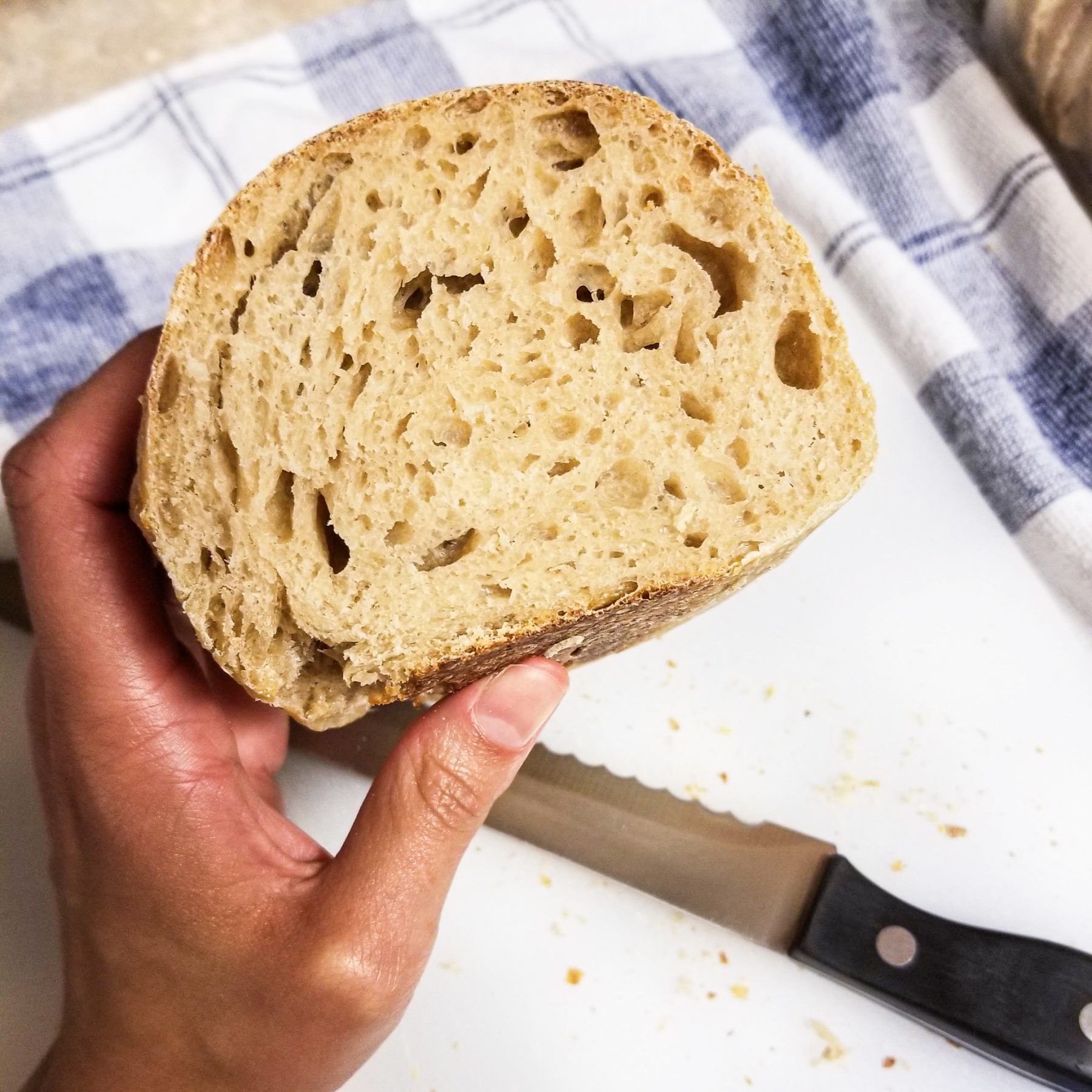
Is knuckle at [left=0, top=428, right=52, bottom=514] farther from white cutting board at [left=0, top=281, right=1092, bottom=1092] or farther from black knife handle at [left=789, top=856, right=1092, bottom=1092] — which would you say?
black knife handle at [left=789, top=856, right=1092, bottom=1092]

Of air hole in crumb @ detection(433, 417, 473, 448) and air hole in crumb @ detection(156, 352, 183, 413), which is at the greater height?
air hole in crumb @ detection(156, 352, 183, 413)

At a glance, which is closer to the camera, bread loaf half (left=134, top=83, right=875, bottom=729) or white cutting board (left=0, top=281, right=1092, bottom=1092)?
bread loaf half (left=134, top=83, right=875, bottom=729)

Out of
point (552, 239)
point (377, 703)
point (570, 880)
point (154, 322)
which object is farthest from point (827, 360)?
point (154, 322)

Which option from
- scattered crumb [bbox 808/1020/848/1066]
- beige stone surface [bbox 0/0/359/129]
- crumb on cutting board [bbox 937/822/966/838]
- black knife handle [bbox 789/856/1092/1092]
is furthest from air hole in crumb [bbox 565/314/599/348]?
beige stone surface [bbox 0/0/359/129]

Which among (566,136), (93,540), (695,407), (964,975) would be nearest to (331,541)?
(93,540)

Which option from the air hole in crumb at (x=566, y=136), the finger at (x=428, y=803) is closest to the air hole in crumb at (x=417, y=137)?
the air hole in crumb at (x=566, y=136)

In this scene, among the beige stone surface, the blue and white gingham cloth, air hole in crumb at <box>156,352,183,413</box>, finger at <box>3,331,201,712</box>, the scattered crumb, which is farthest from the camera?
the beige stone surface
